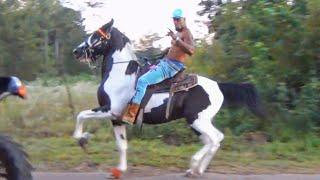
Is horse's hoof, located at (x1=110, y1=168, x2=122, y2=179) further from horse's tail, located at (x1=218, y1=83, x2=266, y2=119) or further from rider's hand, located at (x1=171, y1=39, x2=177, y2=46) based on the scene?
horse's tail, located at (x1=218, y1=83, x2=266, y2=119)

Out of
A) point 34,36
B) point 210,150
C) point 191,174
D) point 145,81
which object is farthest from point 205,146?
point 34,36

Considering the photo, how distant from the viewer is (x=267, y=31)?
1536 cm

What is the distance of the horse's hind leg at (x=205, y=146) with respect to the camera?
10562 millimetres

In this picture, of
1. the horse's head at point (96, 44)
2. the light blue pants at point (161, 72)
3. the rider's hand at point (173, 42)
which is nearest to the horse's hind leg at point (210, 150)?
the light blue pants at point (161, 72)

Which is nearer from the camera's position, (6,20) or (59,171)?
(59,171)

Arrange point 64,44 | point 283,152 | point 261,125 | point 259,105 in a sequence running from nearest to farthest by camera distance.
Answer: point 259,105, point 283,152, point 261,125, point 64,44

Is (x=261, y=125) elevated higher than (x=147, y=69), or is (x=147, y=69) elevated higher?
(x=147, y=69)

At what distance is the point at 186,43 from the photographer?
10.5 metres

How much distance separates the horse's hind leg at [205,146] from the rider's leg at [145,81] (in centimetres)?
82

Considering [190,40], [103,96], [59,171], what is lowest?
[59,171]

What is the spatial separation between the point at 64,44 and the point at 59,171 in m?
7.30

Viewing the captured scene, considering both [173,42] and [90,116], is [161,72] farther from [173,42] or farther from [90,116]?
[90,116]

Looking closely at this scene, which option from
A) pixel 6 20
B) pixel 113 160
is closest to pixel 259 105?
pixel 113 160

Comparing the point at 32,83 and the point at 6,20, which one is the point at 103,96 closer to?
the point at 6,20
